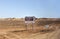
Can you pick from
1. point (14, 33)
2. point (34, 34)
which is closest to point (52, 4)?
point (34, 34)

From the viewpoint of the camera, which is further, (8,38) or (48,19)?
(48,19)

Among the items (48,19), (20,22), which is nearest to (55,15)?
(48,19)

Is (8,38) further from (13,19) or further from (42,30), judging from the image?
(42,30)

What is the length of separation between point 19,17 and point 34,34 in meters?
0.30

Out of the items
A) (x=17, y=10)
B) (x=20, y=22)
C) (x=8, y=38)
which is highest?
(x=17, y=10)

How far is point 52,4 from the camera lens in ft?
6.97

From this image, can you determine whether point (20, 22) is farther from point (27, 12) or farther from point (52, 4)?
point (52, 4)

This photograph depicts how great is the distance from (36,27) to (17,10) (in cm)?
34

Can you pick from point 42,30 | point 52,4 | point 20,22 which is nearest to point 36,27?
point 42,30

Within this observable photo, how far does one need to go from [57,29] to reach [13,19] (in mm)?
611

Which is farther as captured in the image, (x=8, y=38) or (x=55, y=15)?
(x=55, y=15)

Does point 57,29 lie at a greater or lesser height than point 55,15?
lesser

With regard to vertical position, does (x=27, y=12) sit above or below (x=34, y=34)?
above

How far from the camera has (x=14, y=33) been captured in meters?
2.01
